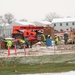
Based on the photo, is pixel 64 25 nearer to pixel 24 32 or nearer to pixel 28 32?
pixel 24 32

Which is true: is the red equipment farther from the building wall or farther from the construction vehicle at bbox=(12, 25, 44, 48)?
the building wall

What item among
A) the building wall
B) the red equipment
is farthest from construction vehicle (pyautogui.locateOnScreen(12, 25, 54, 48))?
the building wall

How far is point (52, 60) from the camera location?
22891 mm

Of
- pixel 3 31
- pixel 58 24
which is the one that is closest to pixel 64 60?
pixel 3 31

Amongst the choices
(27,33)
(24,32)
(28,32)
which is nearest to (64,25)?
(24,32)

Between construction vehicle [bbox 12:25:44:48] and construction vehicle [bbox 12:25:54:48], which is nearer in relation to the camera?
construction vehicle [bbox 12:25:44:48]

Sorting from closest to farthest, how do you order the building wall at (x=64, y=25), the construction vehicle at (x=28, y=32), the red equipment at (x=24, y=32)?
the construction vehicle at (x=28, y=32), the red equipment at (x=24, y=32), the building wall at (x=64, y=25)

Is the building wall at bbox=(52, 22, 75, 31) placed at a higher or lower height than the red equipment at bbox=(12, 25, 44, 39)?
higher

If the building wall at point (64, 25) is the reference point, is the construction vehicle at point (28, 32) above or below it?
below

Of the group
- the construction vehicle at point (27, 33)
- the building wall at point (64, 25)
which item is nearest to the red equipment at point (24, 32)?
Result: the construction vehicle at point (27, 33)

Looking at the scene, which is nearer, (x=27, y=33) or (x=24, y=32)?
(x=27, y=33)

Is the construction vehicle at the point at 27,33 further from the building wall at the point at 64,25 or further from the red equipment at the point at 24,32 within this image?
the building wall at the point at 64,25

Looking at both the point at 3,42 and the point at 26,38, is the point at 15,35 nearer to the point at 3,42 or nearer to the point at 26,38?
the point at 26,38

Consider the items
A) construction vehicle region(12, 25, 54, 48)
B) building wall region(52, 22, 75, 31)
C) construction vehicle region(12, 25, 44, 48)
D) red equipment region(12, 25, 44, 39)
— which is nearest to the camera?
construction vehicle region(12, 25, 44, 48)
